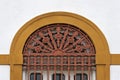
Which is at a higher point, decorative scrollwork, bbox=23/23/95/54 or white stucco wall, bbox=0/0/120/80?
white stucco wall, bbox=0/0/120/80

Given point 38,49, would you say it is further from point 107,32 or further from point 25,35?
point 107,32

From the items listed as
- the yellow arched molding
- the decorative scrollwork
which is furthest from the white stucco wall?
the decorative scrollwork

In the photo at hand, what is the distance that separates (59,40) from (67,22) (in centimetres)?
38

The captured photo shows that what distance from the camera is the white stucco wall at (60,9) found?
9727mm

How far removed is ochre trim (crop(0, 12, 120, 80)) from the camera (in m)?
9.64

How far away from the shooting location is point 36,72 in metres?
9.76

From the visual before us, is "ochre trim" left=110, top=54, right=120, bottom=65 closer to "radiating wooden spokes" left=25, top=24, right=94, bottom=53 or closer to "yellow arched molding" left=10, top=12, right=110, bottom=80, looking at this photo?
Answer: "yellow arched molding" left=10, top=12, right=110, bottom=80

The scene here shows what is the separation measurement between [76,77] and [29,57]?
98 centimetres

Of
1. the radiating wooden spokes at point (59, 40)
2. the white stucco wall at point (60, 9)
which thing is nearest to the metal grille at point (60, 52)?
the radiating wooden spokes at point (59, 40)

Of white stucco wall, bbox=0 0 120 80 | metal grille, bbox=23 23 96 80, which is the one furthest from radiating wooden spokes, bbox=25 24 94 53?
white stucco wall, bbox=0 0 120 80

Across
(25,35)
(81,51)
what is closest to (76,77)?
(81,51)

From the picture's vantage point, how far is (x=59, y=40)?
9727 millimetres

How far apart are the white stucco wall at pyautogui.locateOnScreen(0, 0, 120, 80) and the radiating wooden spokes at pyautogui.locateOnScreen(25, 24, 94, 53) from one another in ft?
1.08

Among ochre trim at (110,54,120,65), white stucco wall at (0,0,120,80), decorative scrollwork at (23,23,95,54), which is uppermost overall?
white stucco wall at (0,0,120,80)
